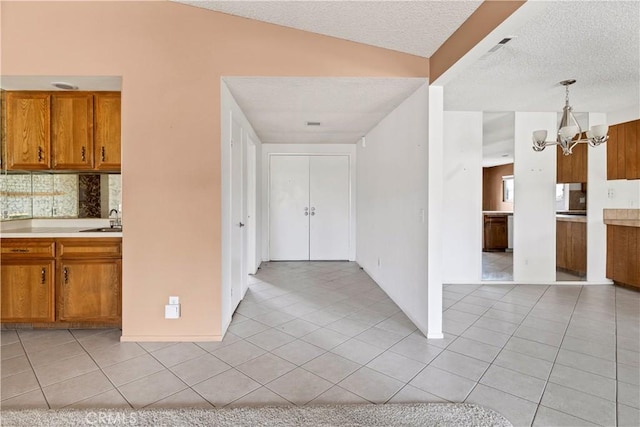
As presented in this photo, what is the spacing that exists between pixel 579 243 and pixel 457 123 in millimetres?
2721

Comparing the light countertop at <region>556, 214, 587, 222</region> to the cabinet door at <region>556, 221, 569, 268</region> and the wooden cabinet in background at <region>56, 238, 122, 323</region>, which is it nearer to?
the cabinet door at <region>556, 221, 569, 268</region>

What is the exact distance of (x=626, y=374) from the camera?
208 cm

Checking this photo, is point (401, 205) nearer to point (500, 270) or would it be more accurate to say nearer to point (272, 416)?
point (272, 416)

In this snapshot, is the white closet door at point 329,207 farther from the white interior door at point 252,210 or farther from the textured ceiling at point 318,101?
the white interior door at point 252,210

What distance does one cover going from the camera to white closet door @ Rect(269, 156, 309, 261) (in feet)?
18.7

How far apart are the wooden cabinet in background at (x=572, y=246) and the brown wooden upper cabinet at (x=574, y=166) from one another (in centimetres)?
70

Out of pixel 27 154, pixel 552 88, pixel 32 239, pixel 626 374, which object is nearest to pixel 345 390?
pixel 626 374

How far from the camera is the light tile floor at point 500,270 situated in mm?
4576

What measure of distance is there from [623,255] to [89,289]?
615 centimetres

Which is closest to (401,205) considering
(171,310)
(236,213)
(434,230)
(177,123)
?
(434,230)

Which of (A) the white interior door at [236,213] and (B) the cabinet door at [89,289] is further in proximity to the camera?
(A) the white interior door at [236,213]

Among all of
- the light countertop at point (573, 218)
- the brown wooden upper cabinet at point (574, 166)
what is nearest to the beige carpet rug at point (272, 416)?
the light countertop at point (573, 218)

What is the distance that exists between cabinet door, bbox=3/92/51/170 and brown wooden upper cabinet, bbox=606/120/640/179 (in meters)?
6.58

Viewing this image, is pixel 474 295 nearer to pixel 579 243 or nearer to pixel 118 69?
pixel 579 243
